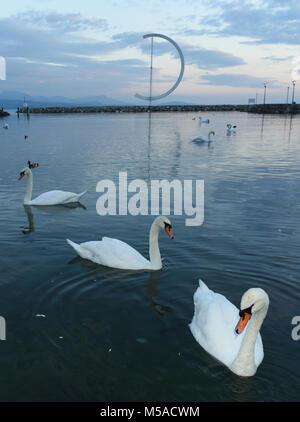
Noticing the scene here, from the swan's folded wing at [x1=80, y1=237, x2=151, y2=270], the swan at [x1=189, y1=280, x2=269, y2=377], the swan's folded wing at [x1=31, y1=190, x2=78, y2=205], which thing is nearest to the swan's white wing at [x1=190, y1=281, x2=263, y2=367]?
the swan at [x1=189, y1=280, x2=269, y2=377]

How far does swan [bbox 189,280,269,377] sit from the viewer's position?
5488mm

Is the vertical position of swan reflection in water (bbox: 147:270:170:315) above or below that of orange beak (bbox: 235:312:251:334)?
below

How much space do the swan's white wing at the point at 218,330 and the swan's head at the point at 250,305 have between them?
672mm

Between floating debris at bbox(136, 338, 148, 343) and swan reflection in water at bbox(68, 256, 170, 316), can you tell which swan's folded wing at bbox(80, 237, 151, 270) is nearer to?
swan reflection in water at bbox(68, 256, 170, 316)

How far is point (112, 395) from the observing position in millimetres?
5539

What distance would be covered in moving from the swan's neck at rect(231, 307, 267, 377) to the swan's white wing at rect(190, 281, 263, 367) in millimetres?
189

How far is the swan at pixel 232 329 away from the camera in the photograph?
549 cm

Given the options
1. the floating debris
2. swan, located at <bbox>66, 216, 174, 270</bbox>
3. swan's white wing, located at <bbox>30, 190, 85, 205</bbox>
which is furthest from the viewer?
swan's white wing, located at <bbox>30, 190, 85, 205</bbox>

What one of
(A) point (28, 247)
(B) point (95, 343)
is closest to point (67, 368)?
(B) point (95, 343)

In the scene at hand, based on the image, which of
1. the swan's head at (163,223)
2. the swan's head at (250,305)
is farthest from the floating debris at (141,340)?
the swan's head at (163,223)

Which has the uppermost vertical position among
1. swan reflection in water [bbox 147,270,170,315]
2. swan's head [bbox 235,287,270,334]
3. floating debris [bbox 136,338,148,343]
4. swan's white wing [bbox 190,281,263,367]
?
swan's head [bbox 235,287,270,334]

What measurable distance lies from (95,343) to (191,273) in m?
3.21

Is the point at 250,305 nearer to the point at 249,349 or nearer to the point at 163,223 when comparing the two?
the point at 249,349

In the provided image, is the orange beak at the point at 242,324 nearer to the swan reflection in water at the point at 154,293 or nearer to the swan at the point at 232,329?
the swan at the point at 232,329
